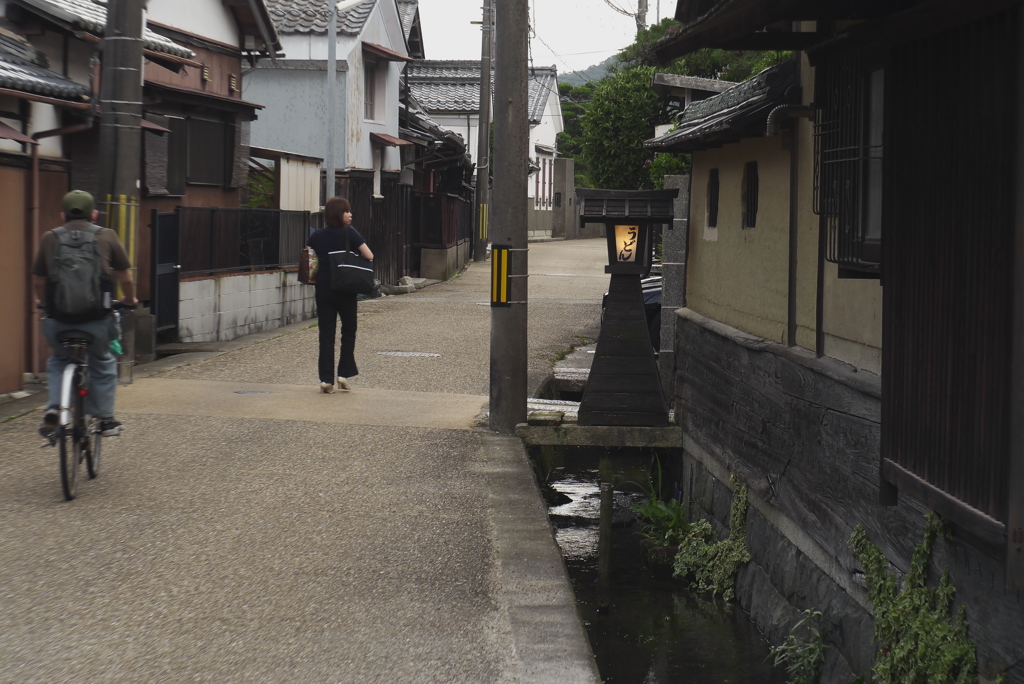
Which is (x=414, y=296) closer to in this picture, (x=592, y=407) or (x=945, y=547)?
(x=592, y=407)

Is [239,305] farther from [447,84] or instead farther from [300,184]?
[447,84]

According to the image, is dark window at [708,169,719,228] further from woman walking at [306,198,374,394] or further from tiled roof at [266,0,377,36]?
tiled roof at [266,0,377,36]

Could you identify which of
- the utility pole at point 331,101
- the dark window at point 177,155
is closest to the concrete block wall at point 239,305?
the dark window at point 177,155

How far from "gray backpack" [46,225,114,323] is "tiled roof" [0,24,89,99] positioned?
3219 millimetres

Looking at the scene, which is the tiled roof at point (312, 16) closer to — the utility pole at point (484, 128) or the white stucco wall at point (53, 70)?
the utility pole at point (484, 128)

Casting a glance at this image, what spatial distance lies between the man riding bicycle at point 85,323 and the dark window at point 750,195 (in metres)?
4.81

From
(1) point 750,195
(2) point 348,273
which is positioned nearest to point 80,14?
(2) point 348,273

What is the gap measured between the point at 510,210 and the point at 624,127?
55.7 ft

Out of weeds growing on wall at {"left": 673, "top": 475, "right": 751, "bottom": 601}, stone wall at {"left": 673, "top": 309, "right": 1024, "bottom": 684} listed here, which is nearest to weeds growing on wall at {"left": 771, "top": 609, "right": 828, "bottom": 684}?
stone wall at {"left": 673, "top": 309, "right": 1024, "bottom": 684}

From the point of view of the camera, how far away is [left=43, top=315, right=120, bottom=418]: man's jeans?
696cm

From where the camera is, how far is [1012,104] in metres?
3.61

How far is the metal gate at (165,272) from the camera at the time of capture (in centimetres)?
1384

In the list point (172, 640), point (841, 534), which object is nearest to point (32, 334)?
point (172, 640)

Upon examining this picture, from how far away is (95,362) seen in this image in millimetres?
7148
